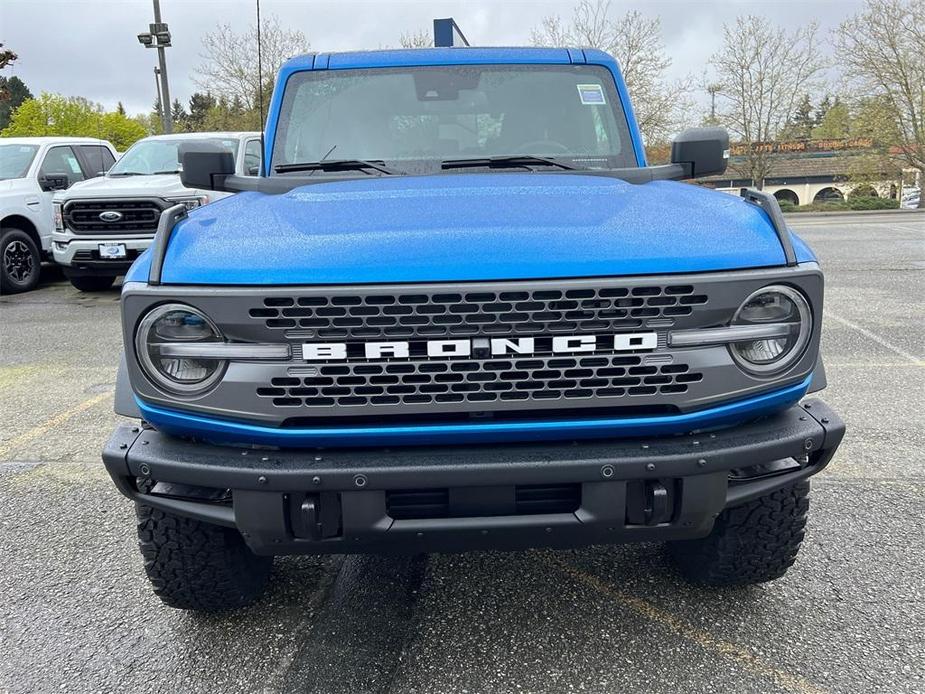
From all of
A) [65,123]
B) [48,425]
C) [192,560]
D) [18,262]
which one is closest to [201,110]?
[65,123]

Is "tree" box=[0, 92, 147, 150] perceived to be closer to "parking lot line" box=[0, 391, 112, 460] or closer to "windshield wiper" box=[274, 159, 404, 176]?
"parking lot line" box=[0, 391, 112, 460]

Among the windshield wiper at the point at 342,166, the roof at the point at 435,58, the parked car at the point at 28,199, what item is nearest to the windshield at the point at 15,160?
the parked car at the point at 28,199

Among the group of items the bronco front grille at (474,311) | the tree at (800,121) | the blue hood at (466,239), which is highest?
the tree at (800,121)

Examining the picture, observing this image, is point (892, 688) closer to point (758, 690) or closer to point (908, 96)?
point (758, 690)

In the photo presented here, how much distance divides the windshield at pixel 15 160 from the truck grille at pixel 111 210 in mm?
1679

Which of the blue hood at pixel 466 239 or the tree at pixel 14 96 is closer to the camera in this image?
the blue hood at pixel 466 239

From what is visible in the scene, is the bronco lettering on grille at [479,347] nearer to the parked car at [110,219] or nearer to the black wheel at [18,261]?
the parked car at [110,219]

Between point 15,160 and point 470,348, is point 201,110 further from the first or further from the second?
point 470,348

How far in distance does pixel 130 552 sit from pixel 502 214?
7.30 feet

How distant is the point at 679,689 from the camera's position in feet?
7.69

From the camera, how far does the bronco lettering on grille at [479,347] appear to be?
2.05 m

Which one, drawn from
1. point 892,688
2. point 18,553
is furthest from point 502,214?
point 18,553

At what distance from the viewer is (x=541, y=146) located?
3.45 meters

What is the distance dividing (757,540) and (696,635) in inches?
15.2
